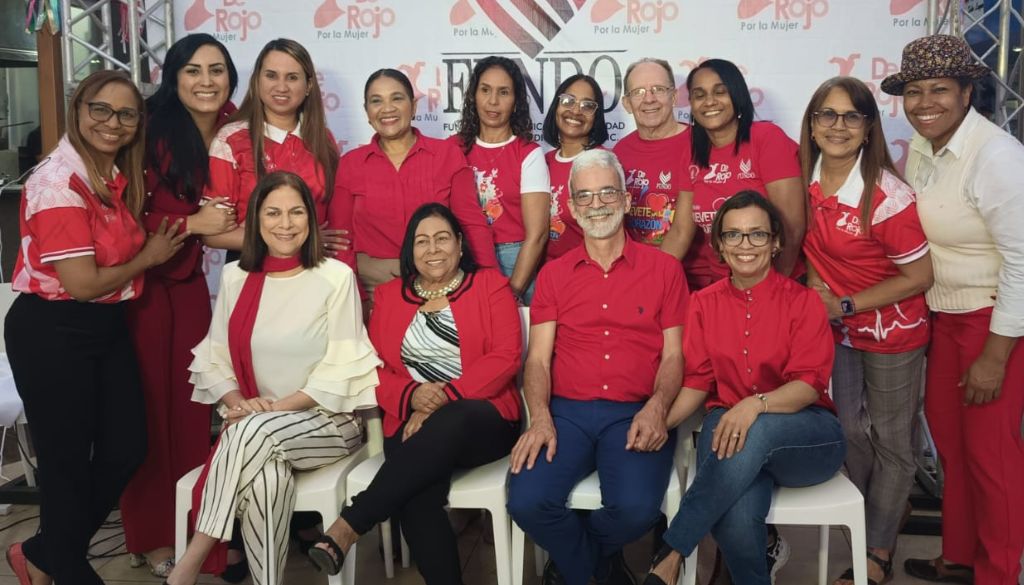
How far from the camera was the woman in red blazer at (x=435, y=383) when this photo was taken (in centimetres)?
243

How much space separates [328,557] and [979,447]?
1.91m

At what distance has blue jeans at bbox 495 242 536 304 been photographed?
3.20 meters

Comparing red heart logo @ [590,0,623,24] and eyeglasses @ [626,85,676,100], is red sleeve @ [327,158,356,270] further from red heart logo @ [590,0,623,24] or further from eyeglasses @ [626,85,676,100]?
red heart logo @ [590,0,623,24]

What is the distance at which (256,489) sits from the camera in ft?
7.90

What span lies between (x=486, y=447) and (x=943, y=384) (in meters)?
1.42

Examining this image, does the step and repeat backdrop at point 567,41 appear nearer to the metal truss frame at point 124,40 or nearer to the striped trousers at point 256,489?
the metal truss frame at point 124,40

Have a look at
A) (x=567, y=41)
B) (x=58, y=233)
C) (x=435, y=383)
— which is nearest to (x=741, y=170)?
(x=435, y=383)

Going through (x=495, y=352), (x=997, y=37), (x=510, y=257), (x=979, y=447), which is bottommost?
(x=979, y=447)

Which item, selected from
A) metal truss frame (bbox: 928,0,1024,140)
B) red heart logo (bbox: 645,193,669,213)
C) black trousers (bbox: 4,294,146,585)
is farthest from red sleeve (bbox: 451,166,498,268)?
metal truss frame (bbox: 928,0,1024,140)

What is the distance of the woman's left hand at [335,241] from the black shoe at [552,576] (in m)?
1.25

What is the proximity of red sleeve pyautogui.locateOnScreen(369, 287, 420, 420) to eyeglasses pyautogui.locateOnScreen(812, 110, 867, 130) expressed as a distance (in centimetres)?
144

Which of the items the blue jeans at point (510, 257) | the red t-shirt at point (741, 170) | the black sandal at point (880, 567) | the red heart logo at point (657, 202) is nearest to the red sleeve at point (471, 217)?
the blue jeans at point (510, 257)

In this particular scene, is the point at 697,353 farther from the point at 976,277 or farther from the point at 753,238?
the point at 976,277

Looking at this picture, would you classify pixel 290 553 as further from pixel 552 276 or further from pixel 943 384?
pixel 943 384
